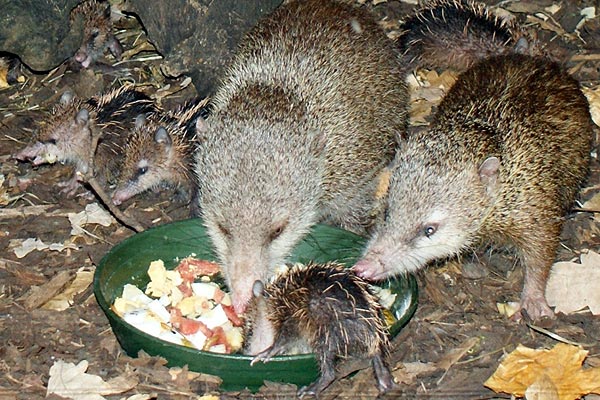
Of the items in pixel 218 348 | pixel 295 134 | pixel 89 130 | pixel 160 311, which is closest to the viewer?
pixel 218 348

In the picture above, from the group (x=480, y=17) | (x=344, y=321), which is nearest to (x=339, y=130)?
(x=344, y=321)

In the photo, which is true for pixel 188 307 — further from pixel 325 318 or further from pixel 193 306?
pixel 325 318

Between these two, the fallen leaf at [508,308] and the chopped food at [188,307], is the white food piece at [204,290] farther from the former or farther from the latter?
the fallen leaf at [508,308]

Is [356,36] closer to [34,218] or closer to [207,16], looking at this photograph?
[207,16]

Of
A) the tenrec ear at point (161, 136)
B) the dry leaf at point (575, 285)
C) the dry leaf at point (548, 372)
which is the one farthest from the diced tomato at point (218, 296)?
the dry leaf at point (575, 285)

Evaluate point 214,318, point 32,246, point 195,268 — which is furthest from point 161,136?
point 214,318

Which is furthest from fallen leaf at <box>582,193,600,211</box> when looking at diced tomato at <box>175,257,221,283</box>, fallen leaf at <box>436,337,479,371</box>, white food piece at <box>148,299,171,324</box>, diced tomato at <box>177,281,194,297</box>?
white food piece at <box>148,299,171,324</box>
